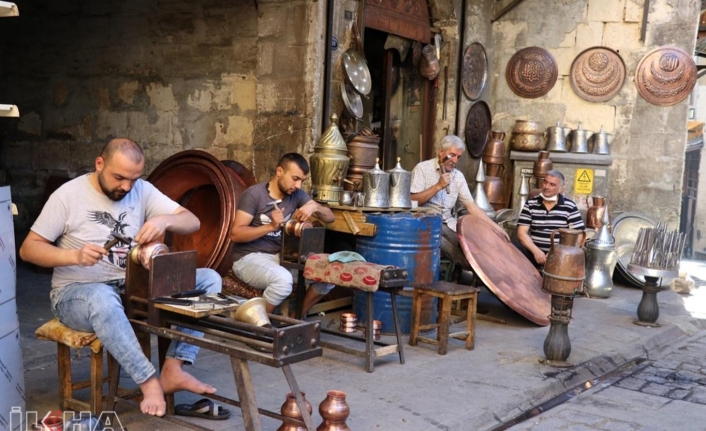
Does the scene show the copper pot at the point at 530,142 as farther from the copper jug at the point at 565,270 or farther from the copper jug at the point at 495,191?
the copper jug at the point at 565,270

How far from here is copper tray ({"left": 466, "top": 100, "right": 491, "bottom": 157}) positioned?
380 inches

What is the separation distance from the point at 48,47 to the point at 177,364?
5821mm

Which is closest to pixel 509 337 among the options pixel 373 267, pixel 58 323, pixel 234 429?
pixel 373 267

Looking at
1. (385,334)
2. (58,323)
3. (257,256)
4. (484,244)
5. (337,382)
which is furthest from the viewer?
(484,244)

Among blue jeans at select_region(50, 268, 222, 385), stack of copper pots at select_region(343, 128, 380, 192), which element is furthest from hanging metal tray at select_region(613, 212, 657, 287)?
blue jeans at select_region(50, 268, 222, 385)

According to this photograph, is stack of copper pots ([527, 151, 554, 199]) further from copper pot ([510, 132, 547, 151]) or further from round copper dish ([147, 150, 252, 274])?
round copper dish ([147, 150, 252, 274])

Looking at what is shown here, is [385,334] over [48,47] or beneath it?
beneath

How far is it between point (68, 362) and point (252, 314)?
114 centimetres

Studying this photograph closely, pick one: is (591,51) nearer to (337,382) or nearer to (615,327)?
(615,327)

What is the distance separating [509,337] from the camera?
605cm

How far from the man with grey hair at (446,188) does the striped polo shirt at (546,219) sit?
419 mm

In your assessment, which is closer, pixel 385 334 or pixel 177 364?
pixel 177 364

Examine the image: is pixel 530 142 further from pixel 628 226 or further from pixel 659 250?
pixel 659 250

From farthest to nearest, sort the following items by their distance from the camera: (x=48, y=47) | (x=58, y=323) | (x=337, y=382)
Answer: (x=48, y=47)
(x=337, y=382)
(x=58, y=323)
